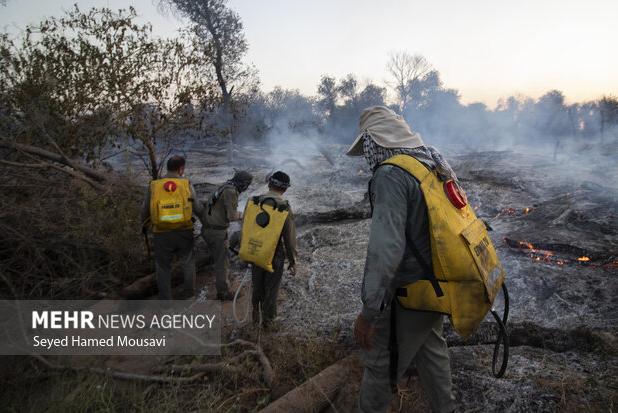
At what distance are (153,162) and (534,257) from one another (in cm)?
591

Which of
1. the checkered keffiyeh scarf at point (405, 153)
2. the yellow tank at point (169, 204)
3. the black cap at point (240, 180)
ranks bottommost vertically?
the yellow tank at point (169, 204)

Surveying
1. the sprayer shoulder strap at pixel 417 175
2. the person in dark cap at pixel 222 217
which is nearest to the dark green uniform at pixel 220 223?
the person in dark cap at pixel 222 217

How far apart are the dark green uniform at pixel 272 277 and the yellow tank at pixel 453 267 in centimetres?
186

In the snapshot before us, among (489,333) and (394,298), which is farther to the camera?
(489,333)

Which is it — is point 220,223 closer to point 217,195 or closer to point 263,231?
point 217,195

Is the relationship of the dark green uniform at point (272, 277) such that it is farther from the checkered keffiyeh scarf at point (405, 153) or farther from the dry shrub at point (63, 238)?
the dry shrub at point (63, 238)

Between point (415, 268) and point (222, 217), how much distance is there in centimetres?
306

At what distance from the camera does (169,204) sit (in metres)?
4.04

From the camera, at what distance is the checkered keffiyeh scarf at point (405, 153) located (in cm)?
193

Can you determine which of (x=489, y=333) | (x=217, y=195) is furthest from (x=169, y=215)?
(x=489, y=333)

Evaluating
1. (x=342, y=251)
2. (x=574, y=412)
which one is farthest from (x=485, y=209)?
(x=574, y=412)

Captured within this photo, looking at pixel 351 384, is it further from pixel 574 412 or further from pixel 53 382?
pixel 53 382

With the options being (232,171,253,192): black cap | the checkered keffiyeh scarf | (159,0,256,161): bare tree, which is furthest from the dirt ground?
(159,0,256,161): bare tree

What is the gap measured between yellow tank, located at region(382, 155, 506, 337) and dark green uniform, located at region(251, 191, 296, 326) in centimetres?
186
